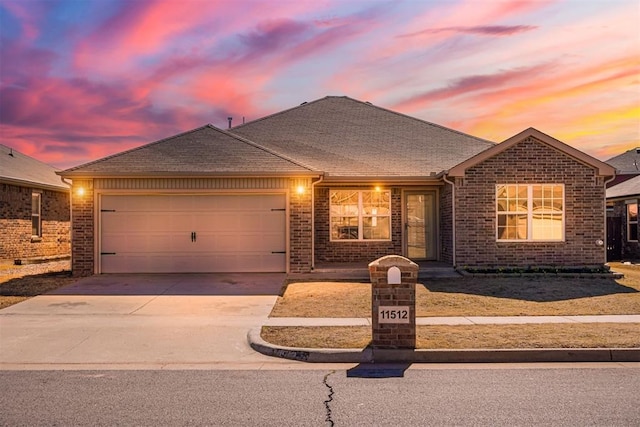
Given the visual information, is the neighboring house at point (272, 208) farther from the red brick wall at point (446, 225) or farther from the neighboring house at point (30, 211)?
the neighboring house at point (30, 211)

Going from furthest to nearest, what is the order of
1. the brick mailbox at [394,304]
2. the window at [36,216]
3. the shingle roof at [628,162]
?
the shingle roof at [628,162], the window at [36,216], the brick mailbox at [394,304]

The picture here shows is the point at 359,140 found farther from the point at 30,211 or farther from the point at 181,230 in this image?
the point at 30,211

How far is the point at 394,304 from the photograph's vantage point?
7.87 metres

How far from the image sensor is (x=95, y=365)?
7.42m

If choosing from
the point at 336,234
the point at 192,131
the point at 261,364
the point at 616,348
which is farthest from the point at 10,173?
the point at 616,348

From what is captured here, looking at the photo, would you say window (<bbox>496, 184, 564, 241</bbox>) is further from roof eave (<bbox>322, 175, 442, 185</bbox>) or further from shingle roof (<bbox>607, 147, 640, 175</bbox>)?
shingle roof (<bbox>607, 147, 640, 175</bbox>)

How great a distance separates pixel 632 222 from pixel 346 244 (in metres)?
13.1

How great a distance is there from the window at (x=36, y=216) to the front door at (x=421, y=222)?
14755 mm

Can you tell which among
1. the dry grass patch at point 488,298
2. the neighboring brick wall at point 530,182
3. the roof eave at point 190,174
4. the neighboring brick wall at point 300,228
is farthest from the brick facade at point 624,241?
the roof eave at point 190,174

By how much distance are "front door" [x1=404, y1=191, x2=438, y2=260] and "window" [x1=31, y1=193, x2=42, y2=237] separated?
48.4 feet

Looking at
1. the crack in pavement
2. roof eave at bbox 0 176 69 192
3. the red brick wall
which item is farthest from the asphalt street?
roof eave at bbox 0 176 69 192

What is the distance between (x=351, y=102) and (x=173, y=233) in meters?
12.0

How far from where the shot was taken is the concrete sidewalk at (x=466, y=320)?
9.71 metres

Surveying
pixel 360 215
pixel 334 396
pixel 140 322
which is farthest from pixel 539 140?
pixel 334 396
